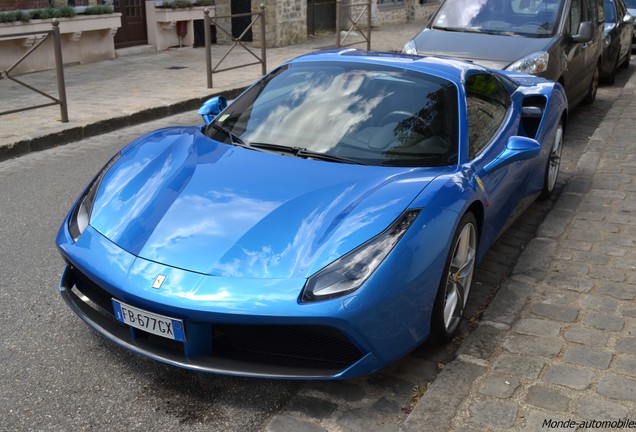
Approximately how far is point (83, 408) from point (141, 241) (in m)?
0.75

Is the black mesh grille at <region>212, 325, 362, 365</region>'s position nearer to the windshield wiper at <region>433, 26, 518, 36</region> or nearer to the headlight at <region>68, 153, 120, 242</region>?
the headlight at <region>68, 153, 120, 242</region>

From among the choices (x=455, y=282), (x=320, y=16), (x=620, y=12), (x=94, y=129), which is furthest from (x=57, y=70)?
(x=320, y=16)

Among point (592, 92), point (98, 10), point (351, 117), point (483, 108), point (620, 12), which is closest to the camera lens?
point (351, 117)

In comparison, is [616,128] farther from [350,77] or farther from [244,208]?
[244,208]

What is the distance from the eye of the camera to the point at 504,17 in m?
9.02

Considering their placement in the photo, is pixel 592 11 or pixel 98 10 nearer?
pixel 592 11

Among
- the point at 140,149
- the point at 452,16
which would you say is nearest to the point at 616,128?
the point at 452,16

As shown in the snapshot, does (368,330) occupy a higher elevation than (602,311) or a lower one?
higher

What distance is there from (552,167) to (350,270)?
3.62 metres

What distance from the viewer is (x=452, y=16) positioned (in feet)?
30.7

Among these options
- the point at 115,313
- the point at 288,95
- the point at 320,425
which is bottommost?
the point at 320,425

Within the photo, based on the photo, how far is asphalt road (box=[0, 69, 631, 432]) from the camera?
316cm

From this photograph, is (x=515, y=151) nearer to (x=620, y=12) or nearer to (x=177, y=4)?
(x=620, y=12)

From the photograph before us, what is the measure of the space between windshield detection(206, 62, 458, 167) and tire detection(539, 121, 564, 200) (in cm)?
190
